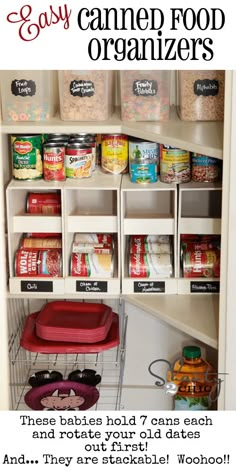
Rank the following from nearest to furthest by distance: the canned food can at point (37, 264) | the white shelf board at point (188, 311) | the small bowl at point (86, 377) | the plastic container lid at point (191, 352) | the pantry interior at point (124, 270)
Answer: the pantry interior at point (124, 270) → the white shelf board at point (188, 311) → the canned food can at point (37, 264) → the plastic container lid at point (191, 352) → the small bowl at point (86, 377)

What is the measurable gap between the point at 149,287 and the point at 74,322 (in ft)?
0.96

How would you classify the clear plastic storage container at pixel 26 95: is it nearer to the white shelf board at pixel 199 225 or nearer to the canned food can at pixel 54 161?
the canned food can at pixel 54 161

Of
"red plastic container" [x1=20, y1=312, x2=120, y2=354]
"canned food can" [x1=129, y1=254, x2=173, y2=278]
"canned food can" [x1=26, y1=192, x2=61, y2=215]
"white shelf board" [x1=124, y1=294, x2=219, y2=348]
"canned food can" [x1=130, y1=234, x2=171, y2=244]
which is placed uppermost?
"canned food can" [x1=26, y1=192, x2=61, y2=215]

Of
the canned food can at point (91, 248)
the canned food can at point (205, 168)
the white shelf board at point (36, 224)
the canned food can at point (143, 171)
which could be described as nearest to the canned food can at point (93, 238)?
the canned food can at point (91, 248)

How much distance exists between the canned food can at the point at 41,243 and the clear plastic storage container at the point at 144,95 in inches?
17.1

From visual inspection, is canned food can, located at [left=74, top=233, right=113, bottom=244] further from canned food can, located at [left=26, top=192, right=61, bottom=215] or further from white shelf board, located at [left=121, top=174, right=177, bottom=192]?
white shelf board, located at [left=121, top=174, right=177, bottom=192]

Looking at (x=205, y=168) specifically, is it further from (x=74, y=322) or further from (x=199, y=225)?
(x=74, y=322)

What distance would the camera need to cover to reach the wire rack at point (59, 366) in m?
2.97

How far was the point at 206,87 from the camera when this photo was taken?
8.14ft

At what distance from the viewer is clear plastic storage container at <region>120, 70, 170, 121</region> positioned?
8.16 feet

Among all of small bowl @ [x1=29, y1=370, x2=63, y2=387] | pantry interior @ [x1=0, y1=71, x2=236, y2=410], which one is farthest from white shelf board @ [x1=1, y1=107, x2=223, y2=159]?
small bowl @ [x1=29, y1=370, x2=63, y2=387]

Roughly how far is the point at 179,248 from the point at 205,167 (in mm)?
243

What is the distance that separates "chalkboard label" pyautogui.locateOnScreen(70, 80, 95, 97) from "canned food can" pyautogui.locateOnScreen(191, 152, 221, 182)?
0.34 m
